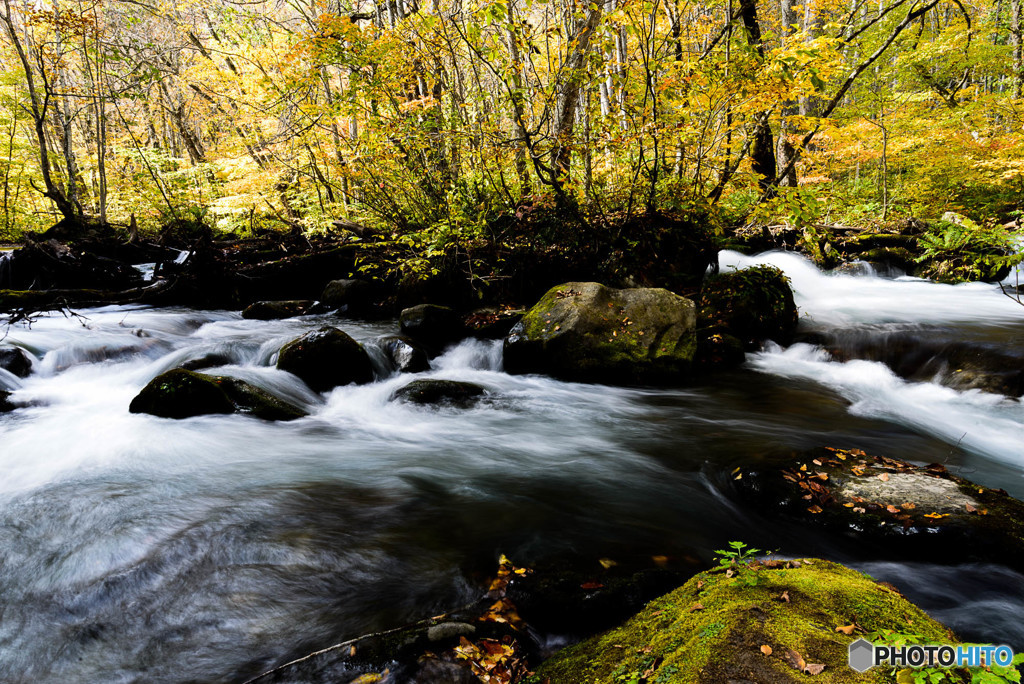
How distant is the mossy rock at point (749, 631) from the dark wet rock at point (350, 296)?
29.8ft

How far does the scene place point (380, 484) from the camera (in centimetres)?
406

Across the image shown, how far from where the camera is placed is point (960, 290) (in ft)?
30.9

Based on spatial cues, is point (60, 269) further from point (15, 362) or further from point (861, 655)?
point (861, 655)

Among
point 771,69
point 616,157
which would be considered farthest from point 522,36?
point 771,69

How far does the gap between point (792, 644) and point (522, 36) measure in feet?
19.8

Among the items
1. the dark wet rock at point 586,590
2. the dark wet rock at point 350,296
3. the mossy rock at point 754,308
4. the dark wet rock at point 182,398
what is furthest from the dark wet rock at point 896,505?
the dark wet rock at point 350,296

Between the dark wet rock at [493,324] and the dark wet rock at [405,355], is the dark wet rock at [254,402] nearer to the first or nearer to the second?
the dark wet rock at [405,355]

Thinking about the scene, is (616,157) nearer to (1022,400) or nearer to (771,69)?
(771,69)

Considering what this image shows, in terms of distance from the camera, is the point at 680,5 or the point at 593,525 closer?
the point at 593,525

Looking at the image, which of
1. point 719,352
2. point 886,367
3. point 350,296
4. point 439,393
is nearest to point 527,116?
point 439,393

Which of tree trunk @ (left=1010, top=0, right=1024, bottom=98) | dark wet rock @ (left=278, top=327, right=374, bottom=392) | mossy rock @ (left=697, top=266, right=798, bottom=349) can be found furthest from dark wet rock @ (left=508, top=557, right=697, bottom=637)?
tree trunk @ (left=1010, top=0, right=1024, bottom=98)

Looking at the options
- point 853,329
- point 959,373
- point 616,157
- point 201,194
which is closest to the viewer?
point 959,373

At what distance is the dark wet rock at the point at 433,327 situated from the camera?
787cm

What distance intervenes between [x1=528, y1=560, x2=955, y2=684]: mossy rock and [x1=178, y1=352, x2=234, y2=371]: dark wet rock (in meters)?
→ 6.26
